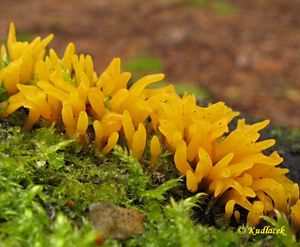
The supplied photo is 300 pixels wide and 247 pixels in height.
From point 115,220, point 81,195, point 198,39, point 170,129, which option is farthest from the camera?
point 198,39

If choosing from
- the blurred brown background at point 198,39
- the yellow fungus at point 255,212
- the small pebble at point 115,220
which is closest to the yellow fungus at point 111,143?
the small pebble at point 115,220

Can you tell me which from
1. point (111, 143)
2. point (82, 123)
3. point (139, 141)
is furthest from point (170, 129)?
point (82, 123)

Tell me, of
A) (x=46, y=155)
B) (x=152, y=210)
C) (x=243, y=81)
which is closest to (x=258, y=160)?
(x=152, y=210)

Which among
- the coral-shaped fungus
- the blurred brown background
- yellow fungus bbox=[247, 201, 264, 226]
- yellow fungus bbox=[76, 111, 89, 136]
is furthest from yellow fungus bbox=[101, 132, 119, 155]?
the blurred brown background

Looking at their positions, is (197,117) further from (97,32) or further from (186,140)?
(97,32)

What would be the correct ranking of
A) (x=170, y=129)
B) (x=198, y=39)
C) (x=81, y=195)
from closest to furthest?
1. (x=81, y=195)
2. (x=170, y=129)
3. (x=198, y=39)

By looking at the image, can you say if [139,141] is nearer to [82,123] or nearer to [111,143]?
[111,143]

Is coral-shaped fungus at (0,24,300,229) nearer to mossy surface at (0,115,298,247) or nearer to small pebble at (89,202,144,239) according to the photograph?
mossy surface at (0,115,298,247)
